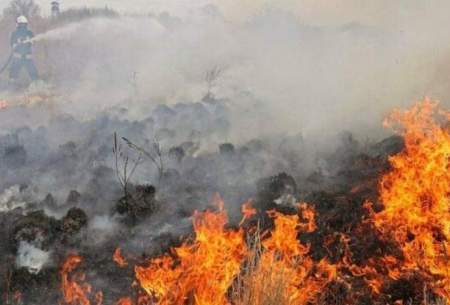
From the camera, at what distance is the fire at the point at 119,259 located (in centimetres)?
1173

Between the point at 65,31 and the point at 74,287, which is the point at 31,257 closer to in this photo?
the point at 74,287

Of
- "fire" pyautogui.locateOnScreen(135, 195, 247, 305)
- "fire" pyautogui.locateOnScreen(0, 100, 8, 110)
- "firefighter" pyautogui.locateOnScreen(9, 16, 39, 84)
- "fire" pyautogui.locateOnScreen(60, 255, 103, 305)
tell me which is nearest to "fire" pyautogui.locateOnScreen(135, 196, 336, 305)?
"fire" pyautogui.locateOnScreen(135, 195, 247, 305)

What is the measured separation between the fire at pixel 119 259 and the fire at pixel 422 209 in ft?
18.7

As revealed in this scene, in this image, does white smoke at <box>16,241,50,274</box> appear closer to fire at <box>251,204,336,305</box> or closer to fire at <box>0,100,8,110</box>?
fire at <box>251,204,336,305</box>

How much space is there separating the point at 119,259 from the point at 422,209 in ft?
22.0

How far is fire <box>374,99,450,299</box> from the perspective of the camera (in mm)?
9781

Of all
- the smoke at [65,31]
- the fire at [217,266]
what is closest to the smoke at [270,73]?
the fire at [217,266]

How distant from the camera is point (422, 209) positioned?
11.0m

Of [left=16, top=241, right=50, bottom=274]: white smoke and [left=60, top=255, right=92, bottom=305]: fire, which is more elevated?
[left=16, top=241, right=50, bottom=274]: white smoke

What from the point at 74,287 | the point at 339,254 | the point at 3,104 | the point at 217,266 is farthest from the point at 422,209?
the point at 3,104

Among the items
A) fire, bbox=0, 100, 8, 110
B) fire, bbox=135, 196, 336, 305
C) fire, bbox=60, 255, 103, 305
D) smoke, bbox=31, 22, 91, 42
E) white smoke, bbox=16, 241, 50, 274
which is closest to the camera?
fire, bbox=135, 196, 336, 305

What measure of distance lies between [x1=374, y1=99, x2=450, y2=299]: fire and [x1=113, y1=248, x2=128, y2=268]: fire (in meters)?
5.70

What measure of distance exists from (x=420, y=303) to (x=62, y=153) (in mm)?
12825

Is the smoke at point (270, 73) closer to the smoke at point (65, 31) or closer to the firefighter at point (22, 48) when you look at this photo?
the firefighter at point (22, 48)
